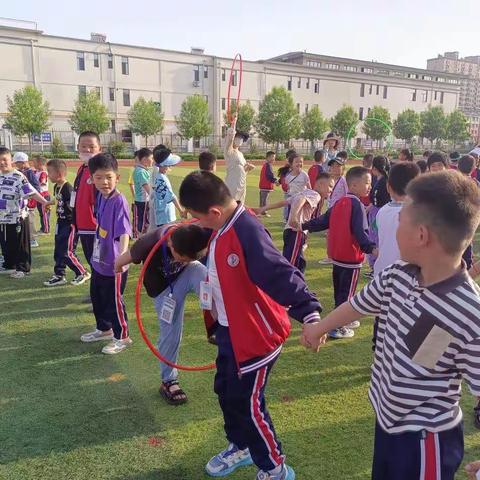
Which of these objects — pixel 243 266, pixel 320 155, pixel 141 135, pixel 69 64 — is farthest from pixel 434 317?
pixel 69 64

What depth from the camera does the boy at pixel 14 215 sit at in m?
6.87

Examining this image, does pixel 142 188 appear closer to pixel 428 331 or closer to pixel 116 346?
pixel 116 346

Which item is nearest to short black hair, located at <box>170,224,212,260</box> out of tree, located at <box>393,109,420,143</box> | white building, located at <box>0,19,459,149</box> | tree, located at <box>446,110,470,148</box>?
white building, located at <box>0,19,459,149</box>

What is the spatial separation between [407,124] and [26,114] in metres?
47.4

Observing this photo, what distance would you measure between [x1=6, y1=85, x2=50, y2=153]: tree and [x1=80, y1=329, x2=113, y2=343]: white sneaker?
41.1 meters

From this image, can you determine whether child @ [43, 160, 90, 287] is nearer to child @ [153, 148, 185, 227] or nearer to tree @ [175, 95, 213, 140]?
child @ [153, 148, 185, 227]

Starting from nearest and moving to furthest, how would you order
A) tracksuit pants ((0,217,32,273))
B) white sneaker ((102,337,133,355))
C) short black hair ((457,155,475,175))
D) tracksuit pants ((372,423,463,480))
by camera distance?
tracksuit pants ((372,423,463,480)) < white sneaker ((102,337,133,355)) < tracksuit pants ((0,217,32,273)) < short black hair ((457,155,475,175))

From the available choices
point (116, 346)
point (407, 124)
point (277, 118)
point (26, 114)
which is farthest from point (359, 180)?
point (407, 124)

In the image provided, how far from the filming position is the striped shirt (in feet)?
5.54

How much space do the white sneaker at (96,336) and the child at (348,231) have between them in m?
2.50

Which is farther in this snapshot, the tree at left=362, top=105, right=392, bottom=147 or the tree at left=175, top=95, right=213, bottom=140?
the tree at left=362, top=105, right=392, bottom=147

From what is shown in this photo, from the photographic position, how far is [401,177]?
156 inches

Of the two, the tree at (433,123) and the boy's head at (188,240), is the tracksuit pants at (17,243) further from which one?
the tree at (433,123)

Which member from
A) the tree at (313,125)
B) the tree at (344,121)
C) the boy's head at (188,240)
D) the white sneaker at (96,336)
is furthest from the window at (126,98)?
the boy's head at (188,240)
